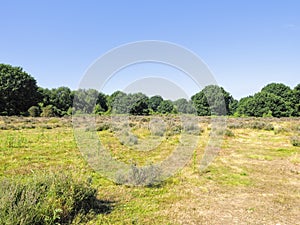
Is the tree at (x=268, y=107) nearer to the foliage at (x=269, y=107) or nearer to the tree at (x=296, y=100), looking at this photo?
the foliage at (x=269, y=107)

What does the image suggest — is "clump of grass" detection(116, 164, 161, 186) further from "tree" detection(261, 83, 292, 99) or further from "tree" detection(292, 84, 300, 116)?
"tree" detection(261, 83, 292, 99)

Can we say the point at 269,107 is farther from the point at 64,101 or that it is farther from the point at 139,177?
the point at 139,177

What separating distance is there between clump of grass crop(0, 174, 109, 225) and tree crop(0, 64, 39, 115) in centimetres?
4279

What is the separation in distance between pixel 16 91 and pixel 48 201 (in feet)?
150

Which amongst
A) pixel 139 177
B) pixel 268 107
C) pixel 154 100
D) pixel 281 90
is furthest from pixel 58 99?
pixel 139 177

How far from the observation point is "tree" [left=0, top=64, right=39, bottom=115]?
137ft

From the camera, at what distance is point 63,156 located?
9.51 m

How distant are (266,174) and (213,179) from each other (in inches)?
78.2

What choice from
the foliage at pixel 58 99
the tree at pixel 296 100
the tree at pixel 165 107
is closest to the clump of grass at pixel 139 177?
the tree at pixel 165 107

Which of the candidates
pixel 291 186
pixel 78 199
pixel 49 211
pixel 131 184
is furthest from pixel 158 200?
pixel 291 186

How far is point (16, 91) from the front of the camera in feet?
142

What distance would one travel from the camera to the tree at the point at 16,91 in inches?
1650

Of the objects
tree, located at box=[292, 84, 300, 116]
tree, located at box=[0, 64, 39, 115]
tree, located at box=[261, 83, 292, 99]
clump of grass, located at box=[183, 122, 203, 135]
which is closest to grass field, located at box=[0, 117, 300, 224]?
clump of grass, located at box=[183, 122, 203, 135]

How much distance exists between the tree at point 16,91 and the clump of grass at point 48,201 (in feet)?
140
